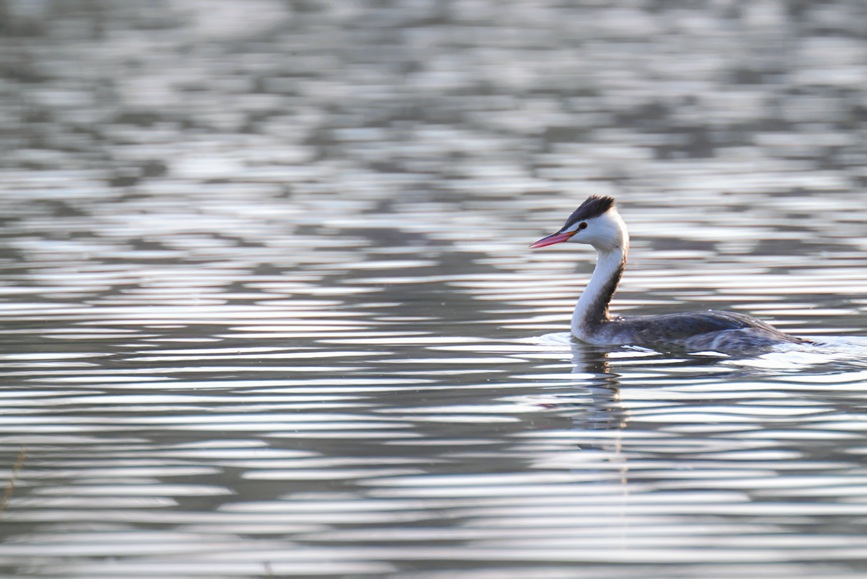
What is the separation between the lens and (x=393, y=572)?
7.31 m

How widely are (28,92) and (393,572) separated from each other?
25043 millimetres

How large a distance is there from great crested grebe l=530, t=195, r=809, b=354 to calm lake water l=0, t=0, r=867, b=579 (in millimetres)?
234

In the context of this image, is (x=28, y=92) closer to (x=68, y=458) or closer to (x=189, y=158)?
(x=189, y=158)

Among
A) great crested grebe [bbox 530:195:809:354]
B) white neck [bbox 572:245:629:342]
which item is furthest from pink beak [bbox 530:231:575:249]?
white neck [bbox 572:245:629:342]

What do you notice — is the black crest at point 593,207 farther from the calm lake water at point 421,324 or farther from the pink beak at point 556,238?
the calm lake water at point 421,324

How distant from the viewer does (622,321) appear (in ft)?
43.3

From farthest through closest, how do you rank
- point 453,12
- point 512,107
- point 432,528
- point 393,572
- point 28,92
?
point 453,12
point 28,92
point 512,107
point 432,528
point 393,572

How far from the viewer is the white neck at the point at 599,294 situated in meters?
13.2

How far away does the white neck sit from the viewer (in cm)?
1325

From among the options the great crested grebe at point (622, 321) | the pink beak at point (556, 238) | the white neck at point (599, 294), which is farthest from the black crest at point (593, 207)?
the white neck at point (599, 294)

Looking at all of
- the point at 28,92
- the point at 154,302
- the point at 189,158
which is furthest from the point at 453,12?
the point at 154,302

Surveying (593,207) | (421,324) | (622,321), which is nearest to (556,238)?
(593,207)

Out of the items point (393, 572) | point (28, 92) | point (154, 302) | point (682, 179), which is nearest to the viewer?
point (393, 572)

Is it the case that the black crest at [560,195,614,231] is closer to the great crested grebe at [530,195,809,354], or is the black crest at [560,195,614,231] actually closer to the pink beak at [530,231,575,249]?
the great crested grebe at [530,195,809,354]
